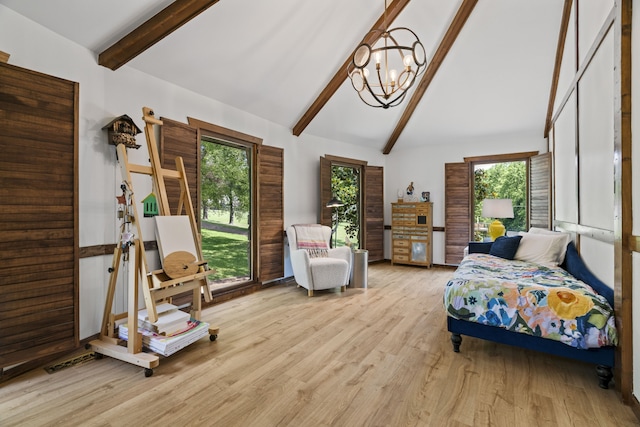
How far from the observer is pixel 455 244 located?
601 centimetres

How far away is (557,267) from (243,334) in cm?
325

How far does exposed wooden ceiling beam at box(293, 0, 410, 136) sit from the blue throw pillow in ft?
9.83

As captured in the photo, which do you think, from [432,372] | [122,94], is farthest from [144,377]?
[122,94]

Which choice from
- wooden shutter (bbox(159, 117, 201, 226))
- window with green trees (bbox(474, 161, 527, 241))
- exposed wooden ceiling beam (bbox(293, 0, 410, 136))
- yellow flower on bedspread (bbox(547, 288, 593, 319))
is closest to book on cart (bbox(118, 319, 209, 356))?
wooden shutter (bbox(159, 117, 201, 226))

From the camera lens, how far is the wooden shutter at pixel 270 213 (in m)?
4.45

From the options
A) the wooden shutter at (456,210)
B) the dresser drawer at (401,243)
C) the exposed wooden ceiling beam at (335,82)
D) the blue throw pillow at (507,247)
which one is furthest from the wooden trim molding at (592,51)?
the dresser drawer at (401,243)

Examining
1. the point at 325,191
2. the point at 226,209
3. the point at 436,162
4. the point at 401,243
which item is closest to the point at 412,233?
the point at 401,243

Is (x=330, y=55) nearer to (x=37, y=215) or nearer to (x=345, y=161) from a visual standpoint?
(x=345, y=161)

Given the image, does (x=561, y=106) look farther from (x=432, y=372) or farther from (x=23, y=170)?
(x=23, y=170)

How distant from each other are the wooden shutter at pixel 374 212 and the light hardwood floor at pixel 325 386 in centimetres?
333

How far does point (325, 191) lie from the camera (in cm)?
535

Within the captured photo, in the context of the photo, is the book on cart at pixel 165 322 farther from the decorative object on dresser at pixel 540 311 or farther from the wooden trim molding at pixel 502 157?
the wooden trim molding at pixel 502 157

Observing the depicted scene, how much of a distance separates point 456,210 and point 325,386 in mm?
4911

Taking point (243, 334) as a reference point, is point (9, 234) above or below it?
above
